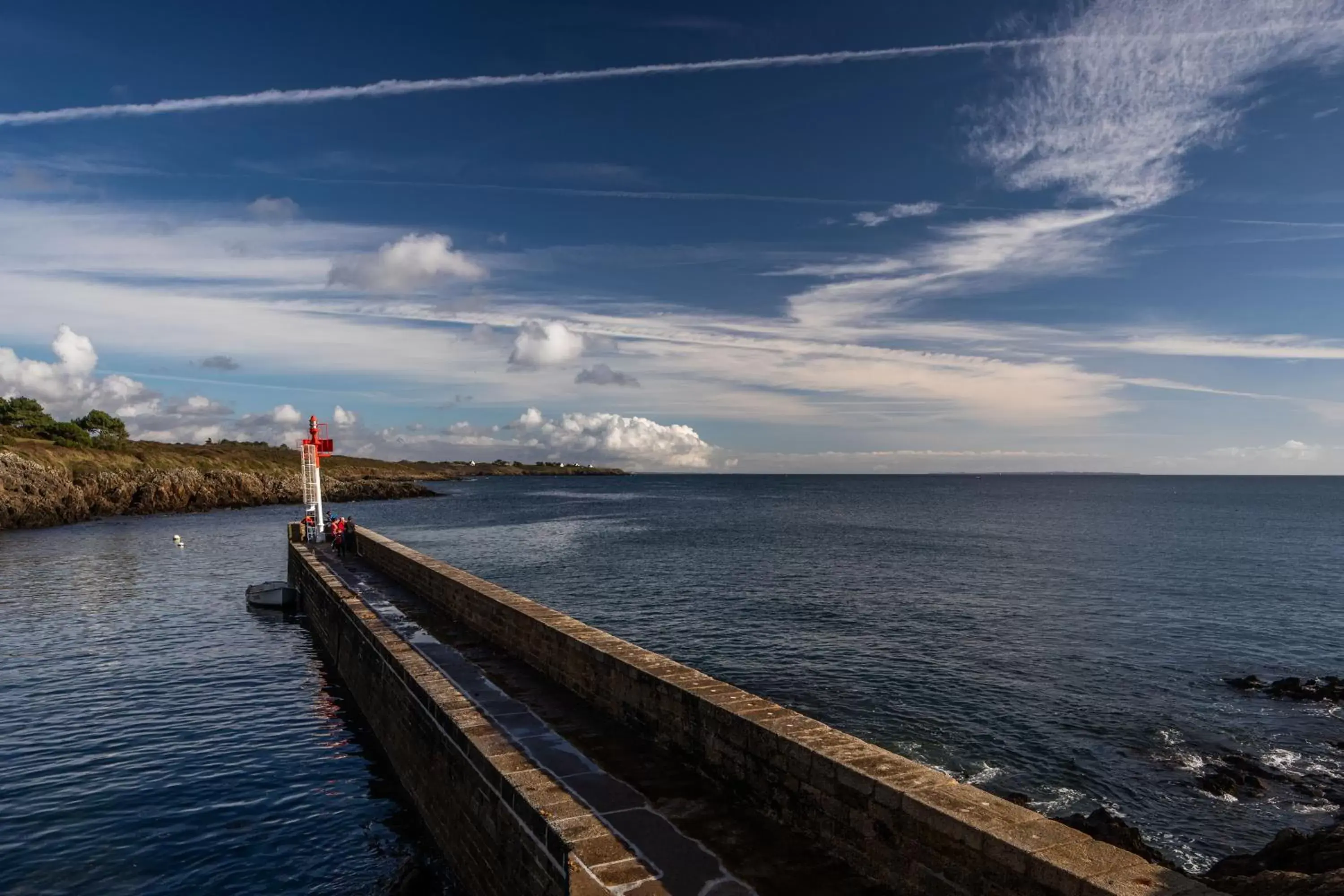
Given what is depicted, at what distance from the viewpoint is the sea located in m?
11.3

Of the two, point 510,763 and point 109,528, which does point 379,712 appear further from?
point 109,528

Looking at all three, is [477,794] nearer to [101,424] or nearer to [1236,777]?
[1236,777]

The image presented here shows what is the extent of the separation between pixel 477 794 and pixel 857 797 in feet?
14.9

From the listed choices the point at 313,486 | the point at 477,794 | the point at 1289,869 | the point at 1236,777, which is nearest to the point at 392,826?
the point at 477,794

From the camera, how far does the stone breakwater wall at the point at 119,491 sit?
5650cm

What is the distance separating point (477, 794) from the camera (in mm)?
8930

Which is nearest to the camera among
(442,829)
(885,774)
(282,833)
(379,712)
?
(885,774)

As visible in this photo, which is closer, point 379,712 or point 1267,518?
point 379,712

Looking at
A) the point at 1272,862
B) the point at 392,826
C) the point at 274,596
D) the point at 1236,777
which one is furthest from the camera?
the point at 274,596

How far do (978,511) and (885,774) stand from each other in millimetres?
89682

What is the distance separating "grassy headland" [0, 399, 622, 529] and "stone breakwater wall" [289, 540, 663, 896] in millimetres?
55354

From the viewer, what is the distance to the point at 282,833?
11.2 meters

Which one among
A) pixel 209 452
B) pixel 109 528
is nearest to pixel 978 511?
pixel 109 528

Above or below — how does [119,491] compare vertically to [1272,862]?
above
